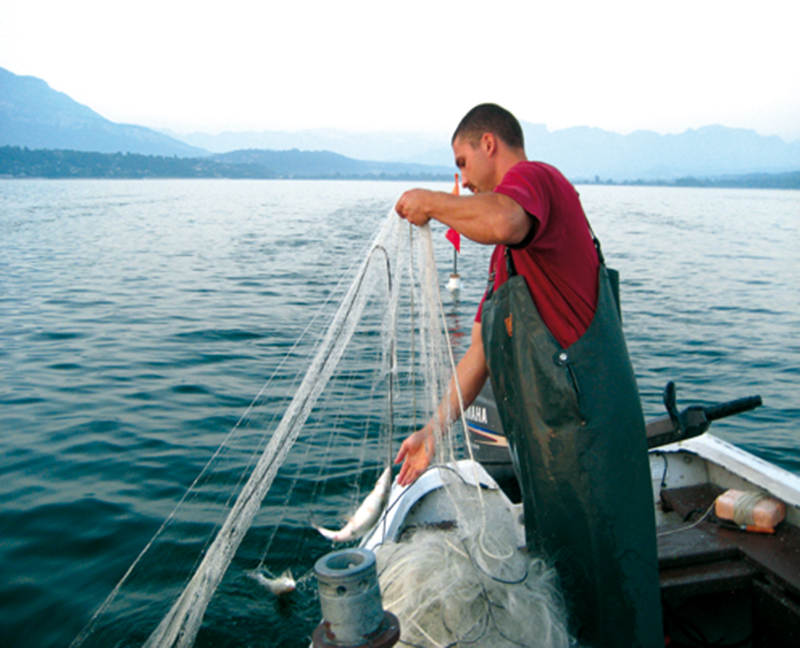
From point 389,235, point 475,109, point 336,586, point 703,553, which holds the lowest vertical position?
point 703,553

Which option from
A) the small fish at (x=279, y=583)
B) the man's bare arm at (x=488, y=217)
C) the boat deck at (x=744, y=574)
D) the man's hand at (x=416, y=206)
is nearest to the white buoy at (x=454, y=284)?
the small fish at (x=279, y=583)

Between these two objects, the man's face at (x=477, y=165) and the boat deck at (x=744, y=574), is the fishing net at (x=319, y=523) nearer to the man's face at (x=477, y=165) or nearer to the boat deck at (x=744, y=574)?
the man's face at (x=477, y=165)

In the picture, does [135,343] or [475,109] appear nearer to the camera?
[475,109]

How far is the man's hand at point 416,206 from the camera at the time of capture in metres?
2.14

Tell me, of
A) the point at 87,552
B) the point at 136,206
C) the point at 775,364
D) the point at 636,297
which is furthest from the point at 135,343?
the point at 136,206

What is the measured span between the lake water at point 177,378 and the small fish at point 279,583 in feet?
0.27

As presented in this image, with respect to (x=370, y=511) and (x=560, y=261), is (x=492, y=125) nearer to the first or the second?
(x=560, y=261)

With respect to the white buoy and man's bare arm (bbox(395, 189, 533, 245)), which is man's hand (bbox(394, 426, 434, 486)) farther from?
the white buoy

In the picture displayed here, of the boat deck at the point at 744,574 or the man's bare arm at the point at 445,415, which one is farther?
the boat deck at the point at 744,574

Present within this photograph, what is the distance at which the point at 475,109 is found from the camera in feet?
8.76

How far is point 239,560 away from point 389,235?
3.40 m

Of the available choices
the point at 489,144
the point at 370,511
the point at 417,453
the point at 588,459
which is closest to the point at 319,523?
the point at 370,511

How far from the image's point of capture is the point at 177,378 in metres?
8.77

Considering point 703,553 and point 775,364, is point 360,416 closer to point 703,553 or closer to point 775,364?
point 703,553
